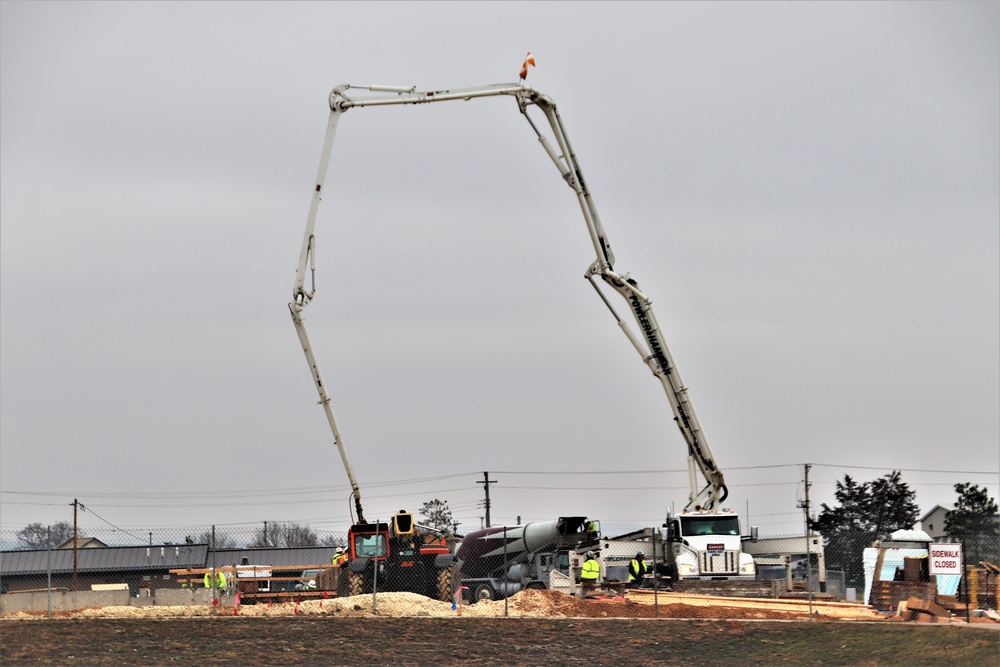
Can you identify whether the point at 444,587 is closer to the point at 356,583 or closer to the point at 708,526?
the point at 356,583

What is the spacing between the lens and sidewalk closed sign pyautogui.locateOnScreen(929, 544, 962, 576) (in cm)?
2852

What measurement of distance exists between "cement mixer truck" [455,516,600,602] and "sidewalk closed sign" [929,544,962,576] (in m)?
11.7

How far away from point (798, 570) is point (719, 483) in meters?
7.25

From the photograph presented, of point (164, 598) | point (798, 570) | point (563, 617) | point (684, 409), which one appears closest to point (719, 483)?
point (684, 409)

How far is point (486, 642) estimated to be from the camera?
25.9 metres

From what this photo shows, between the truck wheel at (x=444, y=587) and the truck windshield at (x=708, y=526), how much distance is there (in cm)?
725

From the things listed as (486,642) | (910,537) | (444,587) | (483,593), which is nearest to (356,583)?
(444,587)

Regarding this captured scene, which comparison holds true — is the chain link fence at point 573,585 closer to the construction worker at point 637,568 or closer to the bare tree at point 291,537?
the construction worker at point 637,568

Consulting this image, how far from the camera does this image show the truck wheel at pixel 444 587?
37375 mm

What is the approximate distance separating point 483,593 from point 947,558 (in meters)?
15.4

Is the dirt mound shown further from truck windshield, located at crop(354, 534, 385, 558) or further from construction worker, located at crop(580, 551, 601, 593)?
truck windshield, located at crop(354, 534, 385, 558)

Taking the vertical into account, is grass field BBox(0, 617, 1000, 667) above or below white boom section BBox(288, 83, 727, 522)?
below

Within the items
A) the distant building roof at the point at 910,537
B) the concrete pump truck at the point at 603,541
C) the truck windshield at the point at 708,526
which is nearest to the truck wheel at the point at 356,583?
the concrete pump truck at the point at 603,541

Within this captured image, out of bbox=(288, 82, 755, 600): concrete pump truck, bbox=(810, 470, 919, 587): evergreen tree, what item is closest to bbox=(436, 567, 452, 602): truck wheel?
bbox=(288, 82, 755, 600): concrete pump truck
